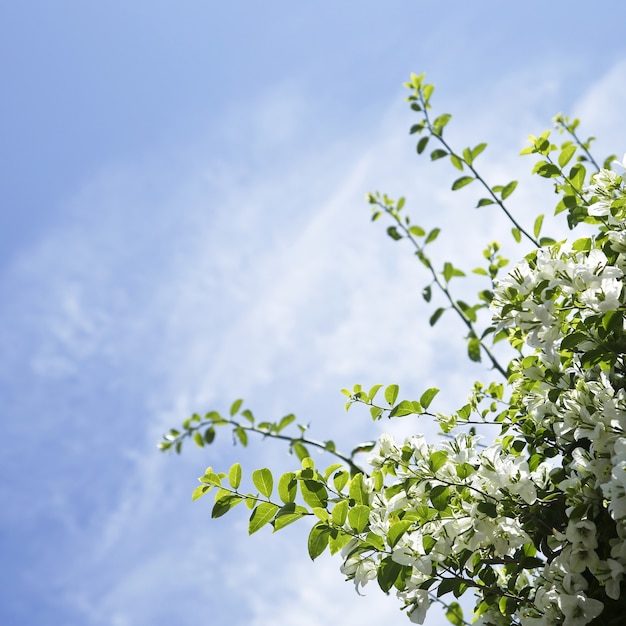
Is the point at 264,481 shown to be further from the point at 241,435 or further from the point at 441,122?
the point at 441,122

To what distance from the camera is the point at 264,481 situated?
111 cm

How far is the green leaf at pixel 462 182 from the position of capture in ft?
5.98

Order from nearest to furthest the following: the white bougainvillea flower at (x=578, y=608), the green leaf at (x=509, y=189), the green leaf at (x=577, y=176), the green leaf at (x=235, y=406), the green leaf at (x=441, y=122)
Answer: the white bougainvillea flower at (x=578, y=608), the green leaf at (x=577, y=176), the green leaf at (x=509, y=189), the green leaf at (x=441, y=122), the green leaf at (x=235, y=406)

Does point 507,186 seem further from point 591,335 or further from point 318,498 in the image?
point 318,498

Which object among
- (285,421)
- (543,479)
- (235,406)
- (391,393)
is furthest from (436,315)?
(543,479)

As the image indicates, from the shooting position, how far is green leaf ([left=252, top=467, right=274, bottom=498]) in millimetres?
1107

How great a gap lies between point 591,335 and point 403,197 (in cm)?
134

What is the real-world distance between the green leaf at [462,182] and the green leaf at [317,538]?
1123mm

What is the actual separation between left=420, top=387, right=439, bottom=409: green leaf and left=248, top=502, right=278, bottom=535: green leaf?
0.36 meters

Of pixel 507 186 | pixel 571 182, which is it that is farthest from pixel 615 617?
pixel 507 186

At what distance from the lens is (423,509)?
1068mm

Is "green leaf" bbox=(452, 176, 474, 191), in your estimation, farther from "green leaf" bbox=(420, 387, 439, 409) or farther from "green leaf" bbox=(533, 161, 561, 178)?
"green leaf" bbox=(420, 387, 439, 409)

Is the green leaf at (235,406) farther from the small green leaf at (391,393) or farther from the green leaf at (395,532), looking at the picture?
the green leaf at (395,532)

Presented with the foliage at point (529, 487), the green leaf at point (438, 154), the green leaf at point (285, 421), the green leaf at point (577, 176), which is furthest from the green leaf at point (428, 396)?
the green leaf at point (438, 154)
